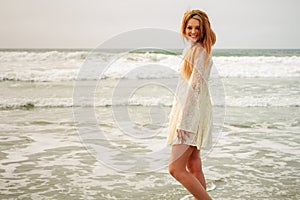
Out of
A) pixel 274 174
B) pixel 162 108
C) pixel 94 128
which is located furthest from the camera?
pixel 162 108

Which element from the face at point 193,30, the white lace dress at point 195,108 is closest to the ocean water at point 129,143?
the face at point 193,30

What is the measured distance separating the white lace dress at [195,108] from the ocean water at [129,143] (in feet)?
2.69

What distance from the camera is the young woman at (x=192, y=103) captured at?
2650 mm

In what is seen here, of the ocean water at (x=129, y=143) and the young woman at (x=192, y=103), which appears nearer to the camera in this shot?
the young woman at (x=192, y=103)

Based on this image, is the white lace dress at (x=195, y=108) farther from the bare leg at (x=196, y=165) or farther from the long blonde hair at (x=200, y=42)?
the bare leg at (x=196, y=165)

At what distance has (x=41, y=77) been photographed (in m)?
14.8

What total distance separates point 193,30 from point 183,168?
997mm

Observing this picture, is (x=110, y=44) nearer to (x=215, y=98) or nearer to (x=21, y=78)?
(x=215, y=98)

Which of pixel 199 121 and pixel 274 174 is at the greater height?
pixel 199 121

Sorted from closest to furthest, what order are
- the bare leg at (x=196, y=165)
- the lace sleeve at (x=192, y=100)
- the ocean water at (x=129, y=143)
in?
the lace sleeve at (x=192, y=100)
the bare leg at (x=196, y=165)
the ocean water at (x=129, y=143)

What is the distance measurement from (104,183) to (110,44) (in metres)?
1.46

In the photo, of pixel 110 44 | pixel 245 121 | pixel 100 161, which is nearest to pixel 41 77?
pixel 245 121

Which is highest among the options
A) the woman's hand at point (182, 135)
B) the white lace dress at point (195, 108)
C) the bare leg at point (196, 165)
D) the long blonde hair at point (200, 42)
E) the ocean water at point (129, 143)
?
the long blonde hair at point (200, 42)

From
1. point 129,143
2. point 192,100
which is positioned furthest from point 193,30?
point 129,143
